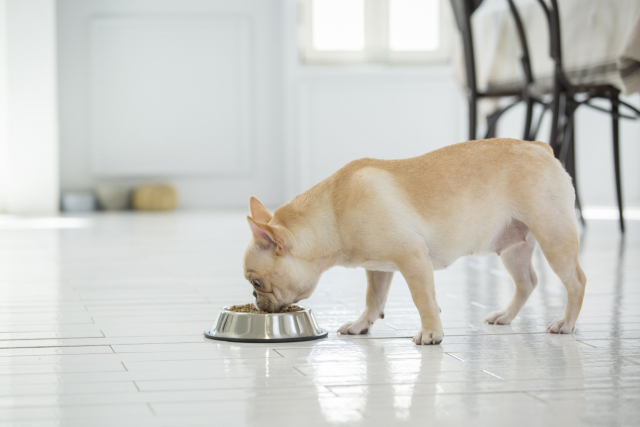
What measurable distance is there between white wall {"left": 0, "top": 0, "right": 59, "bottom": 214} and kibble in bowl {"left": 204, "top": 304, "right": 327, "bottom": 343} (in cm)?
594

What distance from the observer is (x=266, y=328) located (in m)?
1.47

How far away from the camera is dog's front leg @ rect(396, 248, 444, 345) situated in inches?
56.5

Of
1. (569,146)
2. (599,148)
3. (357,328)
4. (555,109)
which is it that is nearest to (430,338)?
(357,328)

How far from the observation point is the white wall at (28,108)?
22.2 feet

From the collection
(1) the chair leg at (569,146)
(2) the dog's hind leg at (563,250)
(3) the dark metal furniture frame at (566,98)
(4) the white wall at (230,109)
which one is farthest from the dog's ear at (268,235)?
(4) the white wall at (230,109)

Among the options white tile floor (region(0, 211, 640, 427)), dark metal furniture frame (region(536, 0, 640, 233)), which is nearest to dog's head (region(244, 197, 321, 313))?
white tile floor (region(0, 211, 640, 427))

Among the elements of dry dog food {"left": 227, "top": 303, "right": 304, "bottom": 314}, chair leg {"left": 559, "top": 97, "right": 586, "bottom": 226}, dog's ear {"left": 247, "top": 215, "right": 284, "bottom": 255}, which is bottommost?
dry dog food {"left": 227, "top": 303, "right": 304, "bottom": 314}

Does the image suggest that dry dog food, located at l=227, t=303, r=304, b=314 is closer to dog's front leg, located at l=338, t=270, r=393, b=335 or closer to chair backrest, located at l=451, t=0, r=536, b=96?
dog's front leg, located at l=338, t=270, r=393, b=335

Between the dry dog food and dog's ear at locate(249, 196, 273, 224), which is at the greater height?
dog's ear at locate(249, 196, 273, 224)

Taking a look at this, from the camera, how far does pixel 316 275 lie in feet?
4.92

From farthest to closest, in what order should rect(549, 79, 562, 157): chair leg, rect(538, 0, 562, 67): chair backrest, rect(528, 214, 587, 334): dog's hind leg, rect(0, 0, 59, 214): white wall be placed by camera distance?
rect(0, 0, 59, 214): white wall
rect(549, 79, 562, 157): chair leg
rect(538, 0, 562, 67): chair backrest
rect(528, 214, 587, 334): dog's hind leg

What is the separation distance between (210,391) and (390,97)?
6.70 meters

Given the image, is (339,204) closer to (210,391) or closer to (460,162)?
(460,162)

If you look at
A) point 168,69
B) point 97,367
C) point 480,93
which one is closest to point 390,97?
point 168,69
